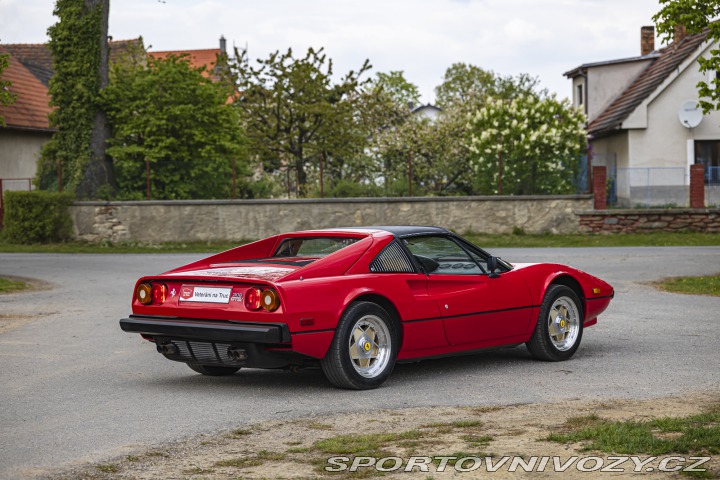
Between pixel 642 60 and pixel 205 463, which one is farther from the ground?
pixel 642 60

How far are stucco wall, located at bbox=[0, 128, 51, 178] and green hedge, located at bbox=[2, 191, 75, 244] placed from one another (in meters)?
9.43

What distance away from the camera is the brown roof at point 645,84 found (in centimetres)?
3833

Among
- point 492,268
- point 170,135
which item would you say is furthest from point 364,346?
point 170,135

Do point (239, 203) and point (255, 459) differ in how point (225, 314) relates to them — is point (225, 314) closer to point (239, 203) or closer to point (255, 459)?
point (255, 459)

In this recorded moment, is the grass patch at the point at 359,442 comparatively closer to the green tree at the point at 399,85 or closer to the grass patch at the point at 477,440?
the grass patch at the point at 477,440

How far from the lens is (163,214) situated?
31.9 metres

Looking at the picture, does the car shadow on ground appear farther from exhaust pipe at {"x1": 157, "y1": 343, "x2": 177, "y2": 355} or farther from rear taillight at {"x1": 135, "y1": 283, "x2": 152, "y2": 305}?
rear taillight at {"x1": 135, "y1": 283, "x2": 152, "y2": 305}

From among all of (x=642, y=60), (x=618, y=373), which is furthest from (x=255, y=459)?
(x=642, y=60)

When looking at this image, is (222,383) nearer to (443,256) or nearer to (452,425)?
(443,256)

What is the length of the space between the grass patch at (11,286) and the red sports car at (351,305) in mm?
9571

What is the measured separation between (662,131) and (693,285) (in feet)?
73.3

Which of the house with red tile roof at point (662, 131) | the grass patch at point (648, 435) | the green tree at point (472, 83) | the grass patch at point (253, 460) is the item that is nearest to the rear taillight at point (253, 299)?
the grass patch at point (253, 460)

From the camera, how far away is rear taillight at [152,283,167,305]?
8378 mm

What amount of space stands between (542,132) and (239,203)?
9.54 metres
